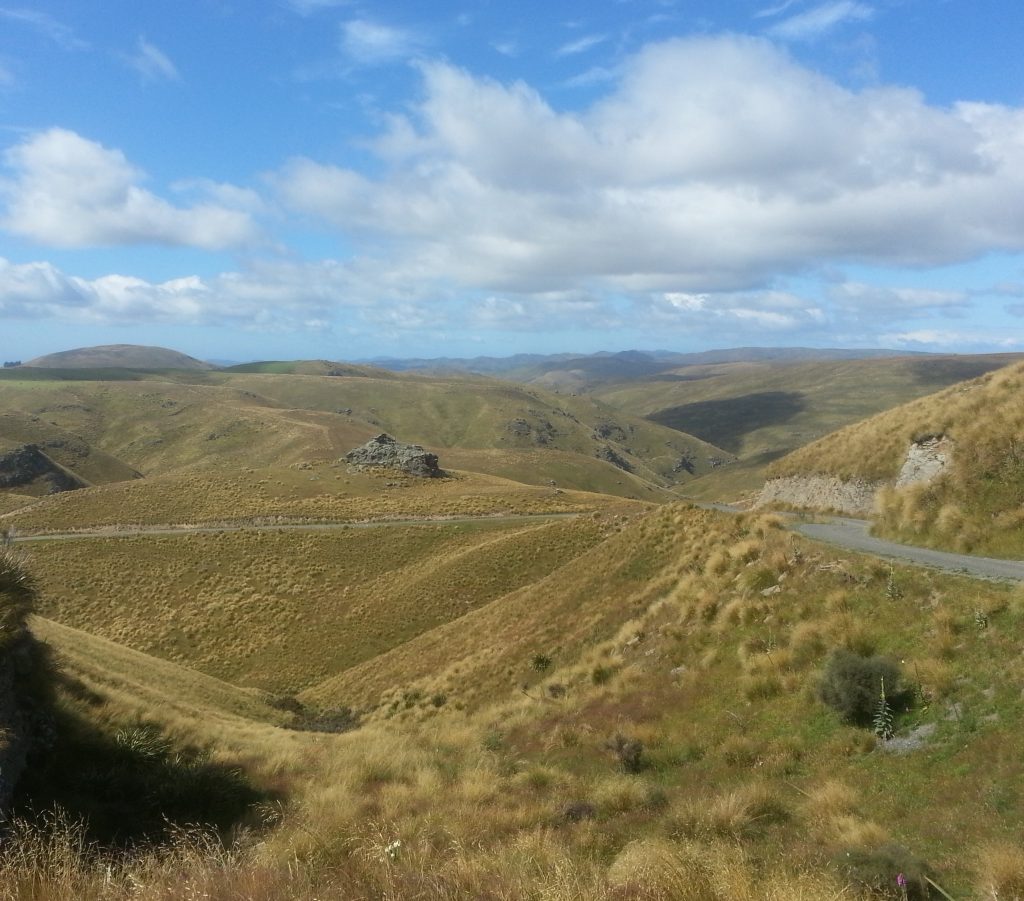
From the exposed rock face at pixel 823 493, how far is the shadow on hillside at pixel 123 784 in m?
22.8

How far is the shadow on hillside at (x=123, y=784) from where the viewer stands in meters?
9.30

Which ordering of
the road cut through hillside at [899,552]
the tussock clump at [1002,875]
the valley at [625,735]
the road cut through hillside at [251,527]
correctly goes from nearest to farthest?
1. the tussock clump at [1002,875]
2. the valley at [625,735]
3. the road cut through hillside at [899,552]
4. the road cut through hillside at [251,527]

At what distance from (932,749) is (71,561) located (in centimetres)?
5696

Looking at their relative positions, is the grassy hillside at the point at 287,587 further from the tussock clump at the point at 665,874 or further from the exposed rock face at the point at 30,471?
the exposed rock face at the point at 30,471

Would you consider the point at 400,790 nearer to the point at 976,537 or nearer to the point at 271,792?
the point at 271,792

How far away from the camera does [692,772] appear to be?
10.3 meters

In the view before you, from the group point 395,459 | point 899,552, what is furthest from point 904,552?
point 395,459

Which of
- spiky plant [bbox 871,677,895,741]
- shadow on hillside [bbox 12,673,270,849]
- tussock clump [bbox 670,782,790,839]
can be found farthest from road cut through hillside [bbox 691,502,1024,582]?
shadow on hillside [bbox 12,673,270,849]

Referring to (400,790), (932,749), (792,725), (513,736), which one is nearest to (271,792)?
(400,790)

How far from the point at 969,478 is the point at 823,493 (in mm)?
10064

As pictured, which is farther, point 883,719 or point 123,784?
point 123,784

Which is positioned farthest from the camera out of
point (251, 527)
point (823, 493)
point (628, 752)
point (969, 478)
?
point (251, 527)

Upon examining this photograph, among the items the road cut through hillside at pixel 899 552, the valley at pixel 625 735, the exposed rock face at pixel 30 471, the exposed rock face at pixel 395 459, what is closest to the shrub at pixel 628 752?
the valley at pixel 625 735

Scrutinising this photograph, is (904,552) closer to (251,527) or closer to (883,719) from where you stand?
(883,719)
